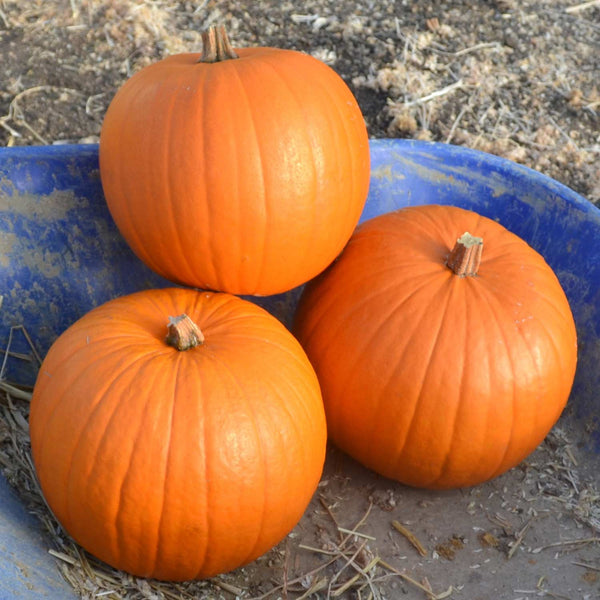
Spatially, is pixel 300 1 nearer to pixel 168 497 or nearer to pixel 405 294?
pixel 405 294

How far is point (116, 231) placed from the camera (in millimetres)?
2217

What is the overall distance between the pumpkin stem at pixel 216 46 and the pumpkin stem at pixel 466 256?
0.73m

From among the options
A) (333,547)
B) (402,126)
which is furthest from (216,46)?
(402,126)

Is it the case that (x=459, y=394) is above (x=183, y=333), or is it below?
below

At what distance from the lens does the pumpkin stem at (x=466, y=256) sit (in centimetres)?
184

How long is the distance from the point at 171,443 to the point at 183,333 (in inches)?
9.3

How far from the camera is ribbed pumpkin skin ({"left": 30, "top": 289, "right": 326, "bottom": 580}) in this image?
1.53 meters

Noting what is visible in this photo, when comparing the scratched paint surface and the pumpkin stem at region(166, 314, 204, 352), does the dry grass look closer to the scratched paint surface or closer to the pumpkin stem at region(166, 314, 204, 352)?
the scratched paint surface

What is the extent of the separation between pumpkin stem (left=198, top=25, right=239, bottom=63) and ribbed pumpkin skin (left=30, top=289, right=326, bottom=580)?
0.65m

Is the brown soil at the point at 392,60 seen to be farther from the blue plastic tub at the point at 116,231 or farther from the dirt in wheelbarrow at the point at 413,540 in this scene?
the dirt in wheelbarrow at the point at 413,540

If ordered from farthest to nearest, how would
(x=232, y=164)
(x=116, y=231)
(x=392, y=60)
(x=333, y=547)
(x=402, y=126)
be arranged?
1. (x=392, y=60)
2. (x=402, y=126)
3. (x=116, y=231)
4. (x=333, y=547)
5. (x=232, y=164)

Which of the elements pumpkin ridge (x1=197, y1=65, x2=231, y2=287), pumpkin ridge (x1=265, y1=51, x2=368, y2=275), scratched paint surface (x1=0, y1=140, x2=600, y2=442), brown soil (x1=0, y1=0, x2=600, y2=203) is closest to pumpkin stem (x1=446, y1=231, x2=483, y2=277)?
pumpkin ridge (x1=265, y1=51, x2=368, y2=275)

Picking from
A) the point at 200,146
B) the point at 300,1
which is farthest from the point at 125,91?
the point at 300,1

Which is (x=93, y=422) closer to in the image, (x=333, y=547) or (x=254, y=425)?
(x=254, y=425)
